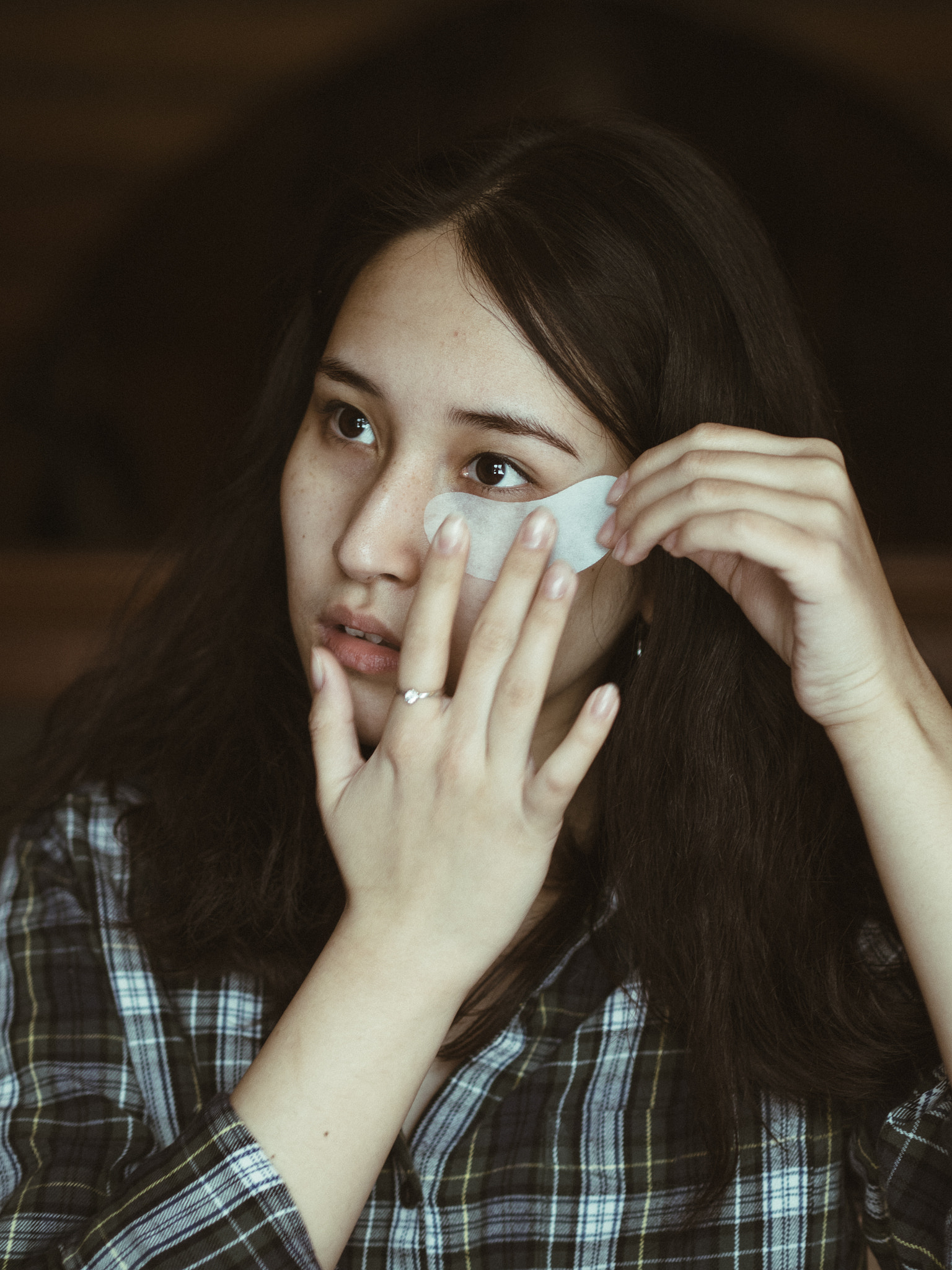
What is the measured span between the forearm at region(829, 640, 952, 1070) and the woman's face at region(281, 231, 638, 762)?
0.31 meters

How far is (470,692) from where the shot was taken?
819mm

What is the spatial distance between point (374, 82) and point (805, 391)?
2.54 m

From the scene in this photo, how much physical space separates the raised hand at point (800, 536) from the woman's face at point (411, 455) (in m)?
0.12

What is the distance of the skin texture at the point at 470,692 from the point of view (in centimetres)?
79

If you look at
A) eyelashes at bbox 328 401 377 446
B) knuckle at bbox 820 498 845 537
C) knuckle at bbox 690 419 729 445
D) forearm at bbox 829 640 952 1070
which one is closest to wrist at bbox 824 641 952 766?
forearm at bbox 829 640 952 1070

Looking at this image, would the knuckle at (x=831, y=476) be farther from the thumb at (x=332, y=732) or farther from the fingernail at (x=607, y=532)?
the thumb at (x=332, y=732)

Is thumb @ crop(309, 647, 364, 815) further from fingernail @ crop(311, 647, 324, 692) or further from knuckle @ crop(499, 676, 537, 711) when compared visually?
knuckle @ crop(499, 676, 537, 711)

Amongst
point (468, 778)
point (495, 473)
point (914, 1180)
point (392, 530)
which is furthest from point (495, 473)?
point (914, 1180)

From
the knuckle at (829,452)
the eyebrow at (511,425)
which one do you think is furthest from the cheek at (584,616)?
the knuckle at (829,452)

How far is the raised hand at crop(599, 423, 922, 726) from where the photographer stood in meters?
0.84

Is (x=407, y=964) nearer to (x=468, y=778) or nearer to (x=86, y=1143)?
(x=468, y=778)

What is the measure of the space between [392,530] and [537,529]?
7.6 inches

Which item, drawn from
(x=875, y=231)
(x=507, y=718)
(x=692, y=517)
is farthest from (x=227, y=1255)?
(x=875, y=231)

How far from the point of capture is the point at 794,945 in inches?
41.6
